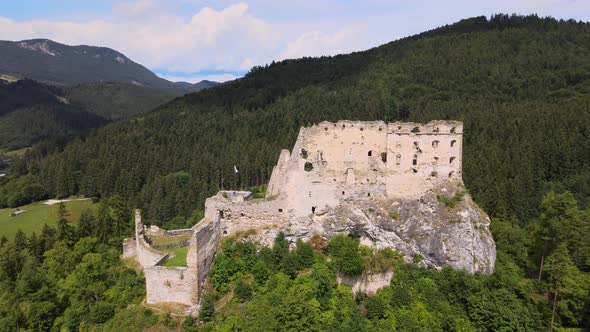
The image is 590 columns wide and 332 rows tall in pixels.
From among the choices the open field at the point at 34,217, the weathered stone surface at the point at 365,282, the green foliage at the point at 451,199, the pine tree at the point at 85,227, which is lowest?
the open field at the point at 34,217

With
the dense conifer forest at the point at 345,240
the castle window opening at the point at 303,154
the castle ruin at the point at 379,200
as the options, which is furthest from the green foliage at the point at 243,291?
the castle window opening at the point at 303,154

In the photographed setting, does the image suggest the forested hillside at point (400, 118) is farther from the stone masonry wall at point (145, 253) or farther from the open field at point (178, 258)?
the open field at point (178, 258)

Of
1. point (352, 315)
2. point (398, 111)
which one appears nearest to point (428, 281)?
point (352, 315)

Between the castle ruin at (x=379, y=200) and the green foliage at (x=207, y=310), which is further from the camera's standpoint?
the castle ruin at (x=379, y=200)

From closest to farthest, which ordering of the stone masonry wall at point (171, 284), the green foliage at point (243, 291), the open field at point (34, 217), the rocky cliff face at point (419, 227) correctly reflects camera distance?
the green foliage at point (243, 291) < the stone masonry wall at point (171, 284) < the rocky cliff face at point (419, 227) < the open field at point (34, 217)

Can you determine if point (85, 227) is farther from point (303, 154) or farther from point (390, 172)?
point (390, 172)

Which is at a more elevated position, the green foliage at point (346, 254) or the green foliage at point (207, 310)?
the green foliage at point (346, 254)
